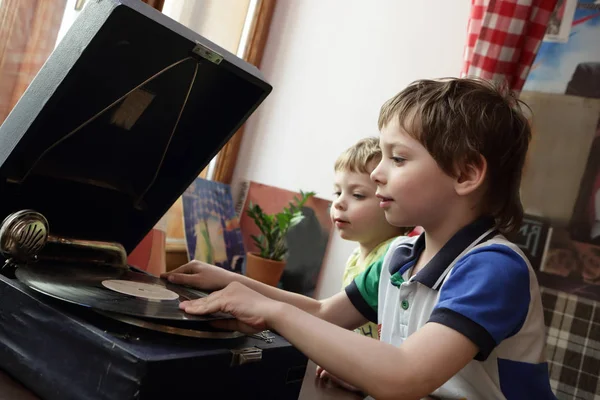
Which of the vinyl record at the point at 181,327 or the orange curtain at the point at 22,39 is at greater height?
the orange curtain at the point at 22,39

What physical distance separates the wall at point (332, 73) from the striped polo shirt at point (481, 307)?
4.21 feet

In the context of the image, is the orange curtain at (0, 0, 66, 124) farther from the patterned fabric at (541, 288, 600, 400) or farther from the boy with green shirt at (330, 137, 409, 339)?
the patterned fabric at (541, 288, 600, 400)

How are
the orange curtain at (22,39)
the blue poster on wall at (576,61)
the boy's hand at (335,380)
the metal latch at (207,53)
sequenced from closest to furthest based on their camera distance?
1. the metal latch at (207,53)
2. the boy's hand at (335,380)
3. the orange curtain at (22,39)
4. the blue poster on wall at (576,61)

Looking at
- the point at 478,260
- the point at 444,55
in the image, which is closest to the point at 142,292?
the point at 478,260

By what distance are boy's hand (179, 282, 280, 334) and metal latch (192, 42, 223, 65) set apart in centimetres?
38

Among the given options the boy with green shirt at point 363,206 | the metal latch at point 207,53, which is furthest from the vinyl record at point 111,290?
the boy with green shirt at point 363,206

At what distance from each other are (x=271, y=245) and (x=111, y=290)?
4.92 feet

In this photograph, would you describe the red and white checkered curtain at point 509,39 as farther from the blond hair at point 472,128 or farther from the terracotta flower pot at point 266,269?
the terracotta flower pot at point 266,269

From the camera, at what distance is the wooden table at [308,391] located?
68 cm

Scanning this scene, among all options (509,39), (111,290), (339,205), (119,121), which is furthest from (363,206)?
(111,290)

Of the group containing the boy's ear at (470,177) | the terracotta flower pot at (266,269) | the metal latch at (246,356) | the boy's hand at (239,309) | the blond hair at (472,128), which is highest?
the blond hair at (472,128)

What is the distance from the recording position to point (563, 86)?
Result: 6.68 feet

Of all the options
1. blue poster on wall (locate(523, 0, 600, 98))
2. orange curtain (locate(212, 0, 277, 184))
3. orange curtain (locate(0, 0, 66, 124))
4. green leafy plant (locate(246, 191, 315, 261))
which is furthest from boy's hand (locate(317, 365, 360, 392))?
orange curtain (locate(212, 0, 277, 184))

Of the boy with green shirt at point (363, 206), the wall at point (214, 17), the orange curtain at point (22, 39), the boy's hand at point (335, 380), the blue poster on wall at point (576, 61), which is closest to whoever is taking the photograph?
the boy's hand at point (335, 380)
